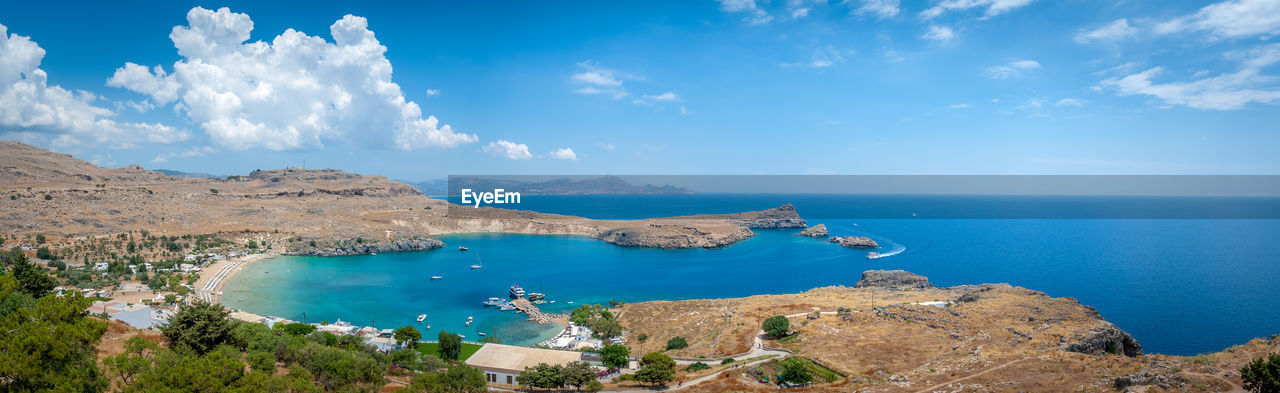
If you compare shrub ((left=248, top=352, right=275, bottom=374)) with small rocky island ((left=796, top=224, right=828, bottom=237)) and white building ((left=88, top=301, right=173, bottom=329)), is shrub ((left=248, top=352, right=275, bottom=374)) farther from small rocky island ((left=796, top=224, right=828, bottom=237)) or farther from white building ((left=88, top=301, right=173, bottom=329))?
small rocky island ((left=796, top=224, right=828, bottom=237))

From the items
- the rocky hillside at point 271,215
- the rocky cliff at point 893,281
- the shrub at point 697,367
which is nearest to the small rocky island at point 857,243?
the rocky hillside at point 271,215

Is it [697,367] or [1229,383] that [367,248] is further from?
[1229,383]

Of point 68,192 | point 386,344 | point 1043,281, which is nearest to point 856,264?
point 1043,281

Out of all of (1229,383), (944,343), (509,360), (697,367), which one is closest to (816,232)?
(944,343)

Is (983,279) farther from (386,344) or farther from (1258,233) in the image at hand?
(1258,233)

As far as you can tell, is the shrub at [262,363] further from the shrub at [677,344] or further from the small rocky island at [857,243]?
the small rocky island at [857,243]

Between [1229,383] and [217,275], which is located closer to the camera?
[1229,383]
